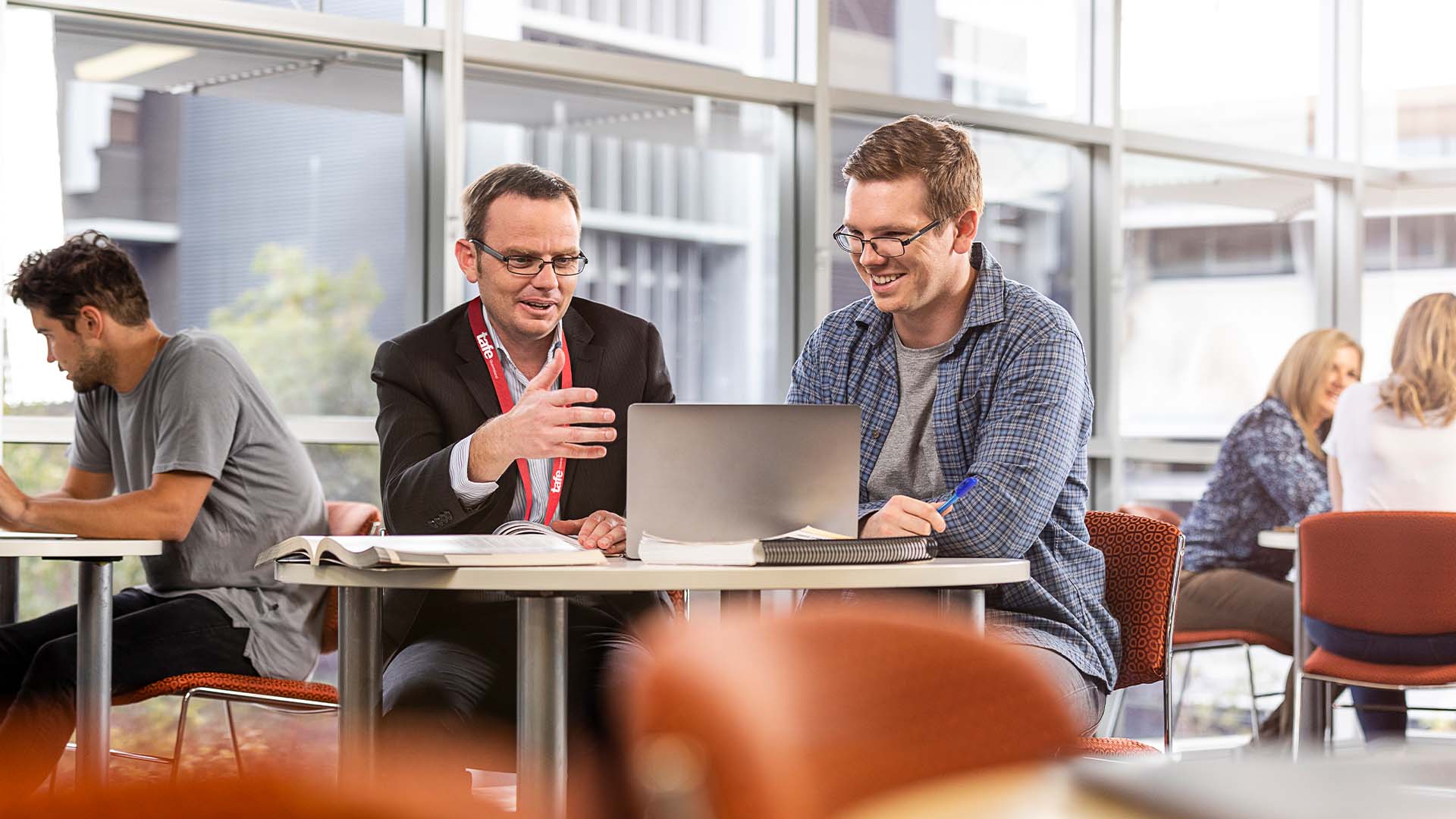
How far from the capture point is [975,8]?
19.9 feet

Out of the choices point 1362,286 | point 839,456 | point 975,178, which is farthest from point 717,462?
point 1362,286

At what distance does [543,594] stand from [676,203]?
11.7 ft

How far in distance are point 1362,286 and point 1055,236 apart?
187 cm

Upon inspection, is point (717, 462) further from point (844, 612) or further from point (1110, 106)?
point (1110, 106)

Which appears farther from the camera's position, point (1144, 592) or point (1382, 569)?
point (1382, 569)

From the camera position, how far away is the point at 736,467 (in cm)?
205

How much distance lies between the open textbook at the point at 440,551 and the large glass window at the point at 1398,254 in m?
5.90

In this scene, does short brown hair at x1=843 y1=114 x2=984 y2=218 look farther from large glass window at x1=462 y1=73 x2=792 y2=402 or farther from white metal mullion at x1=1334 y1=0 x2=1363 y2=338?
white metal mullion at x1=1334 y1=0 x2=1363 y2=338

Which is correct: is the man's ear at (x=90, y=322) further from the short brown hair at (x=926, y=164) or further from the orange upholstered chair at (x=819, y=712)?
the orange upholstered chair at (x=819, y=712)

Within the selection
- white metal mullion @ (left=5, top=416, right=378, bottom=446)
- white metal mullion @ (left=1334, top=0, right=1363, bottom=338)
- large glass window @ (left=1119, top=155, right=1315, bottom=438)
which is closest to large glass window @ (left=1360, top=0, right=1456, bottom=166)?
white metal mullion @ (left=1334, top=0, right=1363, bottom=338)

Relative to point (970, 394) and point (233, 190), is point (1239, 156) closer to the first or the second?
point (233, 190)

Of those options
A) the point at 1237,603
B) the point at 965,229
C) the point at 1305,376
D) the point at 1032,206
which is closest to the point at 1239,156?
the point at 1032,206

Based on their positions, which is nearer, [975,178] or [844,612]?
[844,612]

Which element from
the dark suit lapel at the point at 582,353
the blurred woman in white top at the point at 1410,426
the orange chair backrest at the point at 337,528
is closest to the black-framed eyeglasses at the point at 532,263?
the dark suit lapel at the point at 582,353
